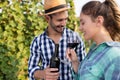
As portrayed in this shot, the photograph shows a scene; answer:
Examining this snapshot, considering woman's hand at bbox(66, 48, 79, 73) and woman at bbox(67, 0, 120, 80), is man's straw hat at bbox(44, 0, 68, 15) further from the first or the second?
woman at bbox(67, 0, 120, 80)

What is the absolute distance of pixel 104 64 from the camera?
229 cm

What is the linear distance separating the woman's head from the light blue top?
0.14 meters

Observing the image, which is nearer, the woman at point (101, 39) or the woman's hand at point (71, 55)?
the woman at point (101, 39)

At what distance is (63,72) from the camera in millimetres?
3467

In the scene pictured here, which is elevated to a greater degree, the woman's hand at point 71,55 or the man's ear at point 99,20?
the man's ear at point 99,20

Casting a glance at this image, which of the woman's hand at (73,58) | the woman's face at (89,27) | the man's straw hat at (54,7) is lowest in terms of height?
the woman's hand at (73,58)

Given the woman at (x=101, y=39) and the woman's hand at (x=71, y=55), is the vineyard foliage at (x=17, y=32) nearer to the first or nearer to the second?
the woman's hand at (x=71, y=55)

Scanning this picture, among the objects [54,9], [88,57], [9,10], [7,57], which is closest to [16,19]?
[9,10]

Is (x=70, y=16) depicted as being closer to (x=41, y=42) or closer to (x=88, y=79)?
(x=41, y=42)

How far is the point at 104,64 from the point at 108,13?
1.14ft

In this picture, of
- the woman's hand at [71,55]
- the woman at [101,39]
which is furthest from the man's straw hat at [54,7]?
the woman at [101,39]

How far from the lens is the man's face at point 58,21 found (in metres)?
3.39

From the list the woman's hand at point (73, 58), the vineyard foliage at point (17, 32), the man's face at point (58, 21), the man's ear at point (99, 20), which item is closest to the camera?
the man's ear at point (99, 20)

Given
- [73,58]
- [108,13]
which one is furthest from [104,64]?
[73,58]
